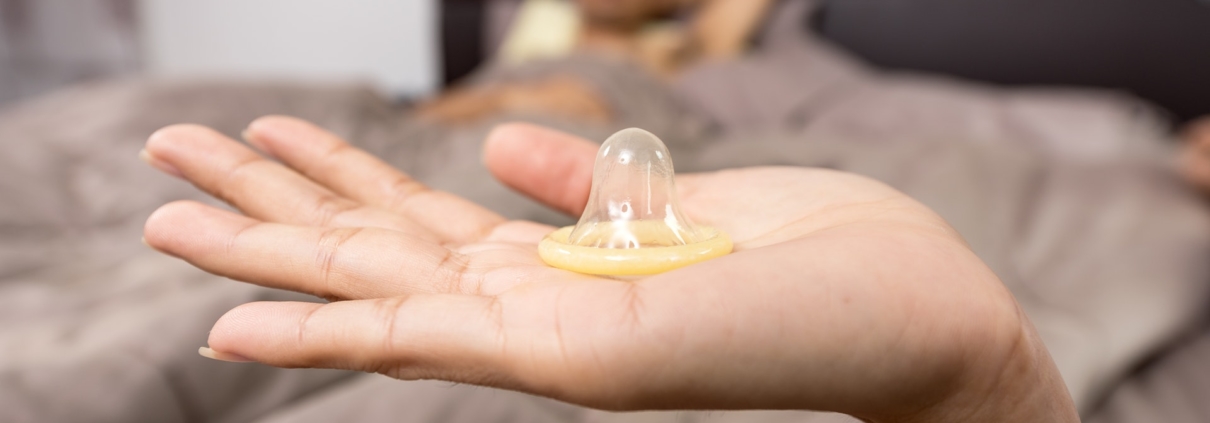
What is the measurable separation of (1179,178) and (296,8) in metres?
3.82

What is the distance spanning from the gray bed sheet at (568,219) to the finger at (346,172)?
16cm

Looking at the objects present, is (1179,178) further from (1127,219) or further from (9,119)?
(9,119)

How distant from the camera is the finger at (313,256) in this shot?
1.87 feet

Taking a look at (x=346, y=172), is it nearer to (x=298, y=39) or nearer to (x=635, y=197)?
(x=635, y=197)

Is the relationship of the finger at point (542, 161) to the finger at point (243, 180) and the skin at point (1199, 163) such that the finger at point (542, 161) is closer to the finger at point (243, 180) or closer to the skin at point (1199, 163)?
the finger at point (243, 180)

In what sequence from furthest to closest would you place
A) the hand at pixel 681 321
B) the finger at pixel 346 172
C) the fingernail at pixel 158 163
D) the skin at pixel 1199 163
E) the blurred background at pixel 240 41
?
the blurred background at pixel 240 41
the skin at pixel 1199 163
the finger at pixel 346 172
the fingernail at pixel 158 163
the hand at pixel 681 321

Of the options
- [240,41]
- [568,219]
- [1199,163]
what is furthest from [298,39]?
[1199,163]

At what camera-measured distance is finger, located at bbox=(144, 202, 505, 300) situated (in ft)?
1.87

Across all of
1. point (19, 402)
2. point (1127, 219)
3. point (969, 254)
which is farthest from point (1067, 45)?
point (19, 402)

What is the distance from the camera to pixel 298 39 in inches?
158

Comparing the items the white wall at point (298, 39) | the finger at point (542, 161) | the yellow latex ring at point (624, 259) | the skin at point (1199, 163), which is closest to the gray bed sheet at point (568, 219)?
the skin at point (1199, 163)

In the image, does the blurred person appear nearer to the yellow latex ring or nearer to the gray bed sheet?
the gray bed sheet

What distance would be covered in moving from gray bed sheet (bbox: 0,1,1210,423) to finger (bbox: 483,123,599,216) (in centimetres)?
24

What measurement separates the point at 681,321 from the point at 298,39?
159 inches
